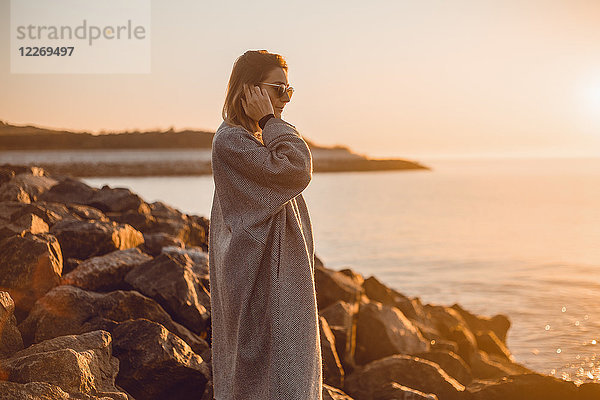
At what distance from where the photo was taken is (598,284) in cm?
1809

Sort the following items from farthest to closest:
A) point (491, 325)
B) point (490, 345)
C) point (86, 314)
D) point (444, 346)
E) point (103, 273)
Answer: point (491, 325)
point (490, 345)
point (444, 346)
point (103, 273)
point (86, 314)

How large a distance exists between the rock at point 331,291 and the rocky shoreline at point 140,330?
0.05ft

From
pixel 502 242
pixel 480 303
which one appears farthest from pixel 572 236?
pixel 480 303

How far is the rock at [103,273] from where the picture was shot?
6.06 m

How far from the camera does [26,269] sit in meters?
5.84

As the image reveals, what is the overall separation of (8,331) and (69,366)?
98 cm

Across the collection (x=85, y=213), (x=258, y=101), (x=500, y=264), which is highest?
(x=258, y=101)

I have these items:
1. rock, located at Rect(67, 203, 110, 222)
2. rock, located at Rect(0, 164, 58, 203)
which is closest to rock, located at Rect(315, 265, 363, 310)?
rock, located at Rect(67, 203, 110, 222)

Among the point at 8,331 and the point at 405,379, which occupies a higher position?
the point at 8,331

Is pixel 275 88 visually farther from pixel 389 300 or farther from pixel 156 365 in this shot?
pixel 389 300

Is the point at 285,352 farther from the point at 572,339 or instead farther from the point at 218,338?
the point at 572,339

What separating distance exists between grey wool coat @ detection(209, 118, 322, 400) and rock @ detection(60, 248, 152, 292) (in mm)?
2989

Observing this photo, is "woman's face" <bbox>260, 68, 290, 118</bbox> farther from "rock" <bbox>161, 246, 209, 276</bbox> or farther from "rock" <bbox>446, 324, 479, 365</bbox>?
"rock" <bbox>446, 324, 479, 365</bbox>

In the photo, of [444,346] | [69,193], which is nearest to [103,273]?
[444,346]
